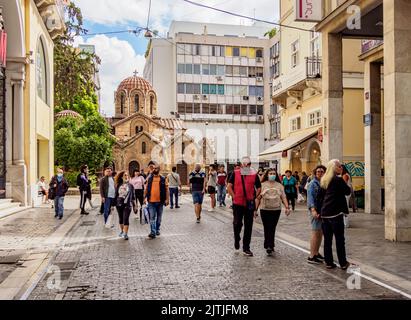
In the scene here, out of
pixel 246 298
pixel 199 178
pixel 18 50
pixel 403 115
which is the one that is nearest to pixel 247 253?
pixel 246 298

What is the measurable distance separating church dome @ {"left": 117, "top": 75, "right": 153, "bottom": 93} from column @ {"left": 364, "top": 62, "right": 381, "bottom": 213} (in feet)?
176

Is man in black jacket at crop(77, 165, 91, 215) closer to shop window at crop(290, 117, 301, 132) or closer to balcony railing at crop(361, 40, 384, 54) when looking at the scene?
balcony railing at crop(361, 40, 384, 54)

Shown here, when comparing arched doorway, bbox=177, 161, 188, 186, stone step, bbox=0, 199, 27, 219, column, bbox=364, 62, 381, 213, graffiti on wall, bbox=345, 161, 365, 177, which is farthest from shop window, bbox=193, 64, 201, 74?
column, bbox=364, 62, 381, 213

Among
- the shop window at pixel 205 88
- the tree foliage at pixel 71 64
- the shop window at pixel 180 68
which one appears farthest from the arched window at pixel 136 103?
the tree foliage at pixel 71 64

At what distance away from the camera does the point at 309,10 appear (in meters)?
16.4

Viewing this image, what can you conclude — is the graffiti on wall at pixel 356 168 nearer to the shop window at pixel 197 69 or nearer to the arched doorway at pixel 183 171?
the arched doorway at pixel 183 171

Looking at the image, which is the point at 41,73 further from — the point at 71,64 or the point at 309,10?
the point at 71,64

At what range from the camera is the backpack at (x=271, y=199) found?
32.8 feet

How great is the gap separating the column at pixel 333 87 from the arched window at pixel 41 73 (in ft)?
49.6

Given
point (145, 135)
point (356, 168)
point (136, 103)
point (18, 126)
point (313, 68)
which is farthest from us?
point (136, 103)

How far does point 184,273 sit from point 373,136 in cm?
1297

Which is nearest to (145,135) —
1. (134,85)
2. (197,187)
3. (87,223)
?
(134,85)

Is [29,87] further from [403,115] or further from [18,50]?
[403,115]

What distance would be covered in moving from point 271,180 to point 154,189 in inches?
134
